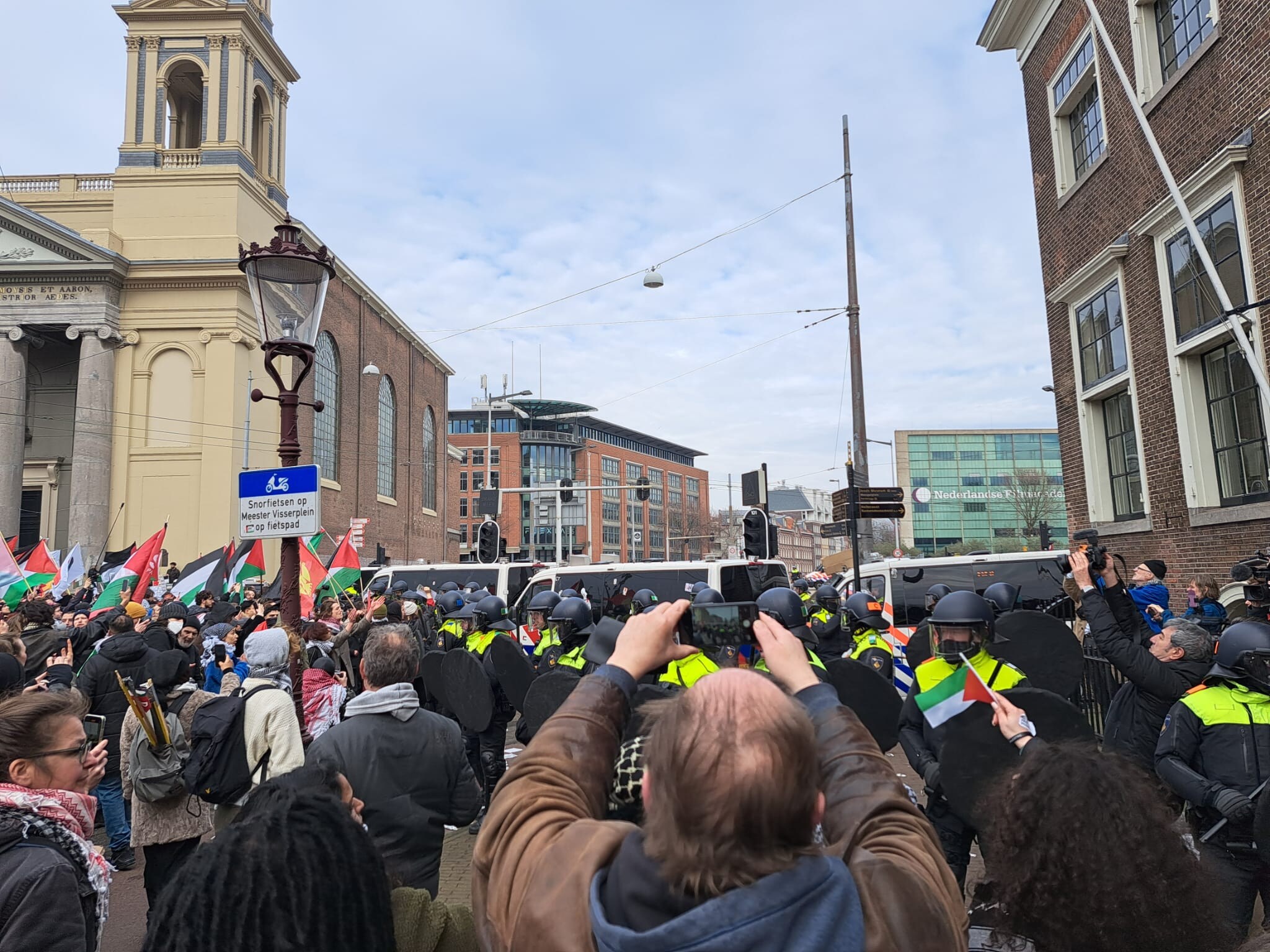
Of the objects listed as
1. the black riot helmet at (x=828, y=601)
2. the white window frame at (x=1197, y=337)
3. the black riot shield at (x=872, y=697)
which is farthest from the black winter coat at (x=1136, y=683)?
the white window frame at (x=1197, y=337)

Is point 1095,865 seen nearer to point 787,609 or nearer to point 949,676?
point 949,676

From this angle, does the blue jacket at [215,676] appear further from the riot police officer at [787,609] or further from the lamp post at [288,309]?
the riot police officer at [787,609]

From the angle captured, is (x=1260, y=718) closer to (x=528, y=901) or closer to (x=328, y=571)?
(x=528, y=901)

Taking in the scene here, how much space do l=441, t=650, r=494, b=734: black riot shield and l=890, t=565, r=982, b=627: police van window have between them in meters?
9.32

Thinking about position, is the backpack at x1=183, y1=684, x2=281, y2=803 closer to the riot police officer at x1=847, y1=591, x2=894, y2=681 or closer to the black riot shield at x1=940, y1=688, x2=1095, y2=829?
the black riot shield at x1=940, y1=688, x2=1095, y2=829

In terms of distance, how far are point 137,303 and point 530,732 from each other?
109ft

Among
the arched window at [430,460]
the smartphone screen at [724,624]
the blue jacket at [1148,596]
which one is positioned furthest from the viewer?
the arched window at [430,460]

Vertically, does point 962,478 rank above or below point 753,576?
above

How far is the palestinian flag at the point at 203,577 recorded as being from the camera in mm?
13984

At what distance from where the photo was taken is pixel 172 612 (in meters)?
10.3

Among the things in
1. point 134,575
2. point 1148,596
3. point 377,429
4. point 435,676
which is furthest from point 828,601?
point 377,429

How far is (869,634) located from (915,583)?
6.83 meters

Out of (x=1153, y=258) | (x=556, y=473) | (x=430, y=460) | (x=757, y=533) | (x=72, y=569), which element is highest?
(x=556, y=473)

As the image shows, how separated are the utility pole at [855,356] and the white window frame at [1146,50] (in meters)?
5.55
